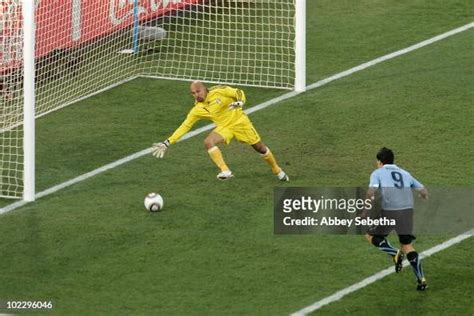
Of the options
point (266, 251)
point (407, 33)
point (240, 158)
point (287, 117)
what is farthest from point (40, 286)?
point (407, 33)

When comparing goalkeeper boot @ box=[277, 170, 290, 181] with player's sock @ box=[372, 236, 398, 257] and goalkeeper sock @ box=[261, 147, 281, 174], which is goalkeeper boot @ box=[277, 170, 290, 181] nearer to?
goalkeeper sock @ box=[261, 147, 281, 174]

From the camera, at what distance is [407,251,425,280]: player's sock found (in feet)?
57.3

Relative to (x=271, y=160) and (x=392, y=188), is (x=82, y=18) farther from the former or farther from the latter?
(x=392, y=188)

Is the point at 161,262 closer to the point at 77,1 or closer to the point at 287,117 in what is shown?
the point at 287,117

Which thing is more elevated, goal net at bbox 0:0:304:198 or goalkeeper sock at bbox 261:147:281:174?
goal net at bbox 0:0:304:198

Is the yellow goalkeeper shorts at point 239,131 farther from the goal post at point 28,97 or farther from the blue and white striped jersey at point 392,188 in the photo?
the blue and white striped jersey at point 392,188

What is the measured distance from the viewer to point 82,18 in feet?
81.8

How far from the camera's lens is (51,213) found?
2023cm

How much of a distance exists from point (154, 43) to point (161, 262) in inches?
330

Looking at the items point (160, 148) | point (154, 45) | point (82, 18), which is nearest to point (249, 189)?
point (160, 148)

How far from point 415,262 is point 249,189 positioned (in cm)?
395

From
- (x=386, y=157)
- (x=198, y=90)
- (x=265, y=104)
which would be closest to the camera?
(x=386, y=157)

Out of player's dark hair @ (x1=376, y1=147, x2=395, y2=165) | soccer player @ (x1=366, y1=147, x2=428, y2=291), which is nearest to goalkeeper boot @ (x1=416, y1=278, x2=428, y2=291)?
soccer player @ (x1=366, y1=147, x2=428, y2=291)

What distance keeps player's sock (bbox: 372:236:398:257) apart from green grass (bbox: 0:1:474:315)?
17.2 inches
